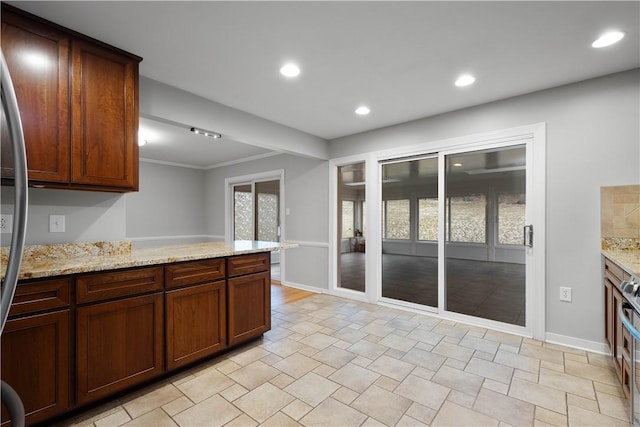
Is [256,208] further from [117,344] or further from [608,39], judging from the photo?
[608,39]

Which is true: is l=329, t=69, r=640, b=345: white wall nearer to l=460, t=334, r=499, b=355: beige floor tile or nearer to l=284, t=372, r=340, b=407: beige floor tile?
l=460, t=334, r=499, b=355: beige floor tile

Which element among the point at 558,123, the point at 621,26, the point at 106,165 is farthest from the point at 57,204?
the point at 558,123

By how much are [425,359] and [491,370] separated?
48cm

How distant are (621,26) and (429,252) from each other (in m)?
7.40

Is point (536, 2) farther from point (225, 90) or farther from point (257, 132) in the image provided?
point (257, 132)

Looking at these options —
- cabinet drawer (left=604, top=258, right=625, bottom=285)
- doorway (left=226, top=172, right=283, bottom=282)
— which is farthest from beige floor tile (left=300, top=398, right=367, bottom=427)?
doorway (left=226, top=172, right=283, bottom=282)

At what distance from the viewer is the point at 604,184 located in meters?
2.55

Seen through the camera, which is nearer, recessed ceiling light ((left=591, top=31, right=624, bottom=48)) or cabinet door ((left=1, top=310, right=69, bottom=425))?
cabinet door ((left=1, top=310, right=69, bottom=425))

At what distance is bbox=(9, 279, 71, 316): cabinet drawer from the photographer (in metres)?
1.50

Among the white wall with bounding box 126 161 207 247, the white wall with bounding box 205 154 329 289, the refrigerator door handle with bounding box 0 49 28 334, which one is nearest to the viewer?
the refrigerator door handle with bounding box 0 49 28 334

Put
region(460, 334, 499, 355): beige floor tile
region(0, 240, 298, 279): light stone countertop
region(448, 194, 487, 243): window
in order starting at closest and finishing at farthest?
region(0, 240, 298, 279): light stone countertop < region(460, 334, 499, 355): beige floor tile < region(448, 194, 487, 243): window

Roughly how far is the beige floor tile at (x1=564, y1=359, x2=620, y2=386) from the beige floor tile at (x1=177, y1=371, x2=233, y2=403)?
2.60 meters

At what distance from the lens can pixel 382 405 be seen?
188 cm

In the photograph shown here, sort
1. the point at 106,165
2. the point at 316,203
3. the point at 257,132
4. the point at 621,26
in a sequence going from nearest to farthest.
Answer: the point at 621,26, the point at 106,165, the point at 257,132, the point at 316,203
